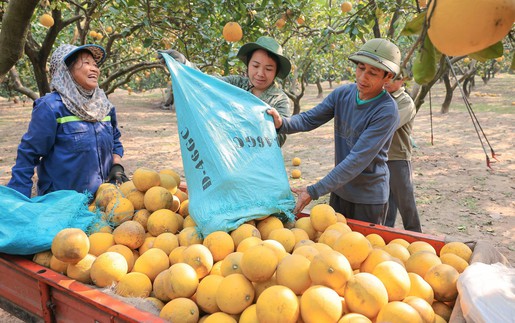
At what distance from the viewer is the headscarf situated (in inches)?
102

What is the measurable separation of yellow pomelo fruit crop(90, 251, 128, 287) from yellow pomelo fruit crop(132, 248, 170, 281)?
83 millimetres

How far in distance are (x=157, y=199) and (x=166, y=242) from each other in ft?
1.17

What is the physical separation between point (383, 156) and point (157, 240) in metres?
1.66

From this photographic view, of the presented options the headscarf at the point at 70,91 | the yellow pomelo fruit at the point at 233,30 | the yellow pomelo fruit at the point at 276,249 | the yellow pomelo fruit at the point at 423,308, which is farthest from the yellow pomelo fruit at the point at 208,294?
the yellow pomelo fruit at the point at 233,30

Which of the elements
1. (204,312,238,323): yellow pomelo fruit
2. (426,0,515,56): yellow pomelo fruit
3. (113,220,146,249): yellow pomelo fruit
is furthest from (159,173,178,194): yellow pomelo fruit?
(426,0,515,56): yellow pomelo fruit

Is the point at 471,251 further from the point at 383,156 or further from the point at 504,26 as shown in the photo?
the point at 504,26

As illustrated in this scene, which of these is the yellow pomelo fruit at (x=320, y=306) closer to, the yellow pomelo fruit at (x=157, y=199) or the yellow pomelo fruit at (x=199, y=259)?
the yellow pomelo fruit at (x=199, y=259)

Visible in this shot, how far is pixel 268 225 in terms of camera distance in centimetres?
221

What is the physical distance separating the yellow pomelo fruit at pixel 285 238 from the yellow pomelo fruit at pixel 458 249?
82 centimetres

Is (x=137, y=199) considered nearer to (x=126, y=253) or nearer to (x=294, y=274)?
(x=126, y=253)

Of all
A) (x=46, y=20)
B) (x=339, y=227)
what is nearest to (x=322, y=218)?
(x=339, y=227)

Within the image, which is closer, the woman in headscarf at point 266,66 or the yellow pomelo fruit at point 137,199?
the yellow pomelo fruit at point 137,199

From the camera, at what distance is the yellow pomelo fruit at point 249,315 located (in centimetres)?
150

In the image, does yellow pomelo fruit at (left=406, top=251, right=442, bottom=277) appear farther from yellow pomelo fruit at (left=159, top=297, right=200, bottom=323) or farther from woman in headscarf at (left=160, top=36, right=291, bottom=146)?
woman in headscarf at (left=160, top=36, right=291, bottom=146)
